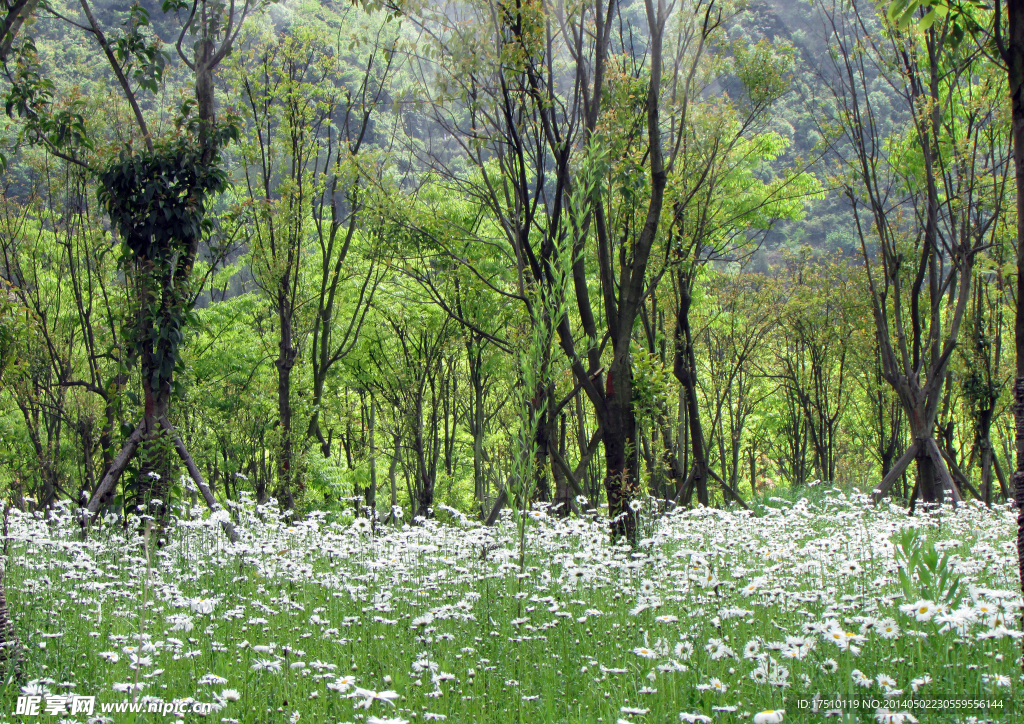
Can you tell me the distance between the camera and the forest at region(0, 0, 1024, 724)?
3.51 metres

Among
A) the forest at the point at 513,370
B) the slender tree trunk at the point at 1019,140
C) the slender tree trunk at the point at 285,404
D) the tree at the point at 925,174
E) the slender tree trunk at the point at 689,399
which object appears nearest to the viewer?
the slender tree trunk at the point at 1019,140

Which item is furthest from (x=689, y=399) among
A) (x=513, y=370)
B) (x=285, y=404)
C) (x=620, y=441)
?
(x=285, y=404)

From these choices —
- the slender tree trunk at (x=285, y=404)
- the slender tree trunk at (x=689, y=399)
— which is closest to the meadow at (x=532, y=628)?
the slender tree trunk at (x=689, y=399)

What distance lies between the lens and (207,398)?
1653 centimetres

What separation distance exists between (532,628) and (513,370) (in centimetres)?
643

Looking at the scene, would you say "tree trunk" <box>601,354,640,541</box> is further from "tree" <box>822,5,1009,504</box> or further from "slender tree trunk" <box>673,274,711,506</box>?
"tree" <box>822,5,1009,504</box>

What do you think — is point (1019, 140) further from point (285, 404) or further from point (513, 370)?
point (285, 404)

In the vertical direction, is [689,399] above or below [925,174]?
below

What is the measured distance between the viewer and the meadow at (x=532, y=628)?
309 cm

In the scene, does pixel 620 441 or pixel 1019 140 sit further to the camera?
pixel 620 441

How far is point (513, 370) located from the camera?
1068 cm

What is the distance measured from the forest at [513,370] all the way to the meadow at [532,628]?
38 mm

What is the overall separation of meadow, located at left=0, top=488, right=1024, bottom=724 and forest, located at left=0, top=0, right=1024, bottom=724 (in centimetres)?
4

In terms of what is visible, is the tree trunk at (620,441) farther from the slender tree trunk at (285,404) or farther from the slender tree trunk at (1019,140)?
the slender tree trunk at (285,404)
